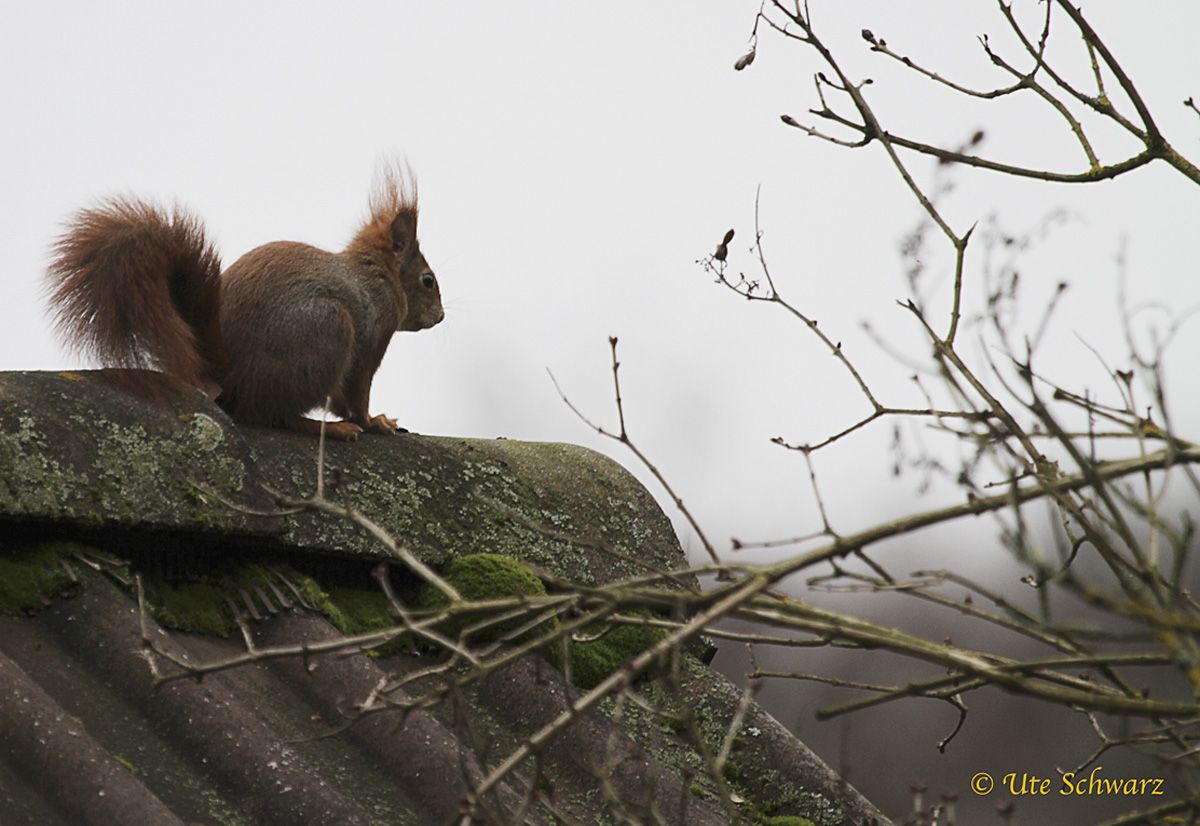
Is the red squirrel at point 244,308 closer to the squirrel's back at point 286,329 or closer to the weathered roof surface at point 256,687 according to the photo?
the squirrel's back at point 286,329

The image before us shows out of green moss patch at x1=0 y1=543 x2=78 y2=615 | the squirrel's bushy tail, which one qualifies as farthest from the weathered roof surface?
the squirrel's bushy tail

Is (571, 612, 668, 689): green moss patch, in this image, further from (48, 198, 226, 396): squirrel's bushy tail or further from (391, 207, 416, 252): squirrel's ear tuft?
(391, 207, 416, 252): squirrel's ear tuft

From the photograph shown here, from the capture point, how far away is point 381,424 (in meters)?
3.76

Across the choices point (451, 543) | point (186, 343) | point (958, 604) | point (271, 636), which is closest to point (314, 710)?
point (271, 636)

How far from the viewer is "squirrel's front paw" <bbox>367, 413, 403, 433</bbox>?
3.71m

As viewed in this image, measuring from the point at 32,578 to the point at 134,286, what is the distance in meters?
0.97

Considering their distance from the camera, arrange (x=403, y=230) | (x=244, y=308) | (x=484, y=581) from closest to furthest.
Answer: (x=484, y=581), (x=244, y=308), (x=403, y=230)

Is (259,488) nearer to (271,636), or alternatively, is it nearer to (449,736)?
(271,636)

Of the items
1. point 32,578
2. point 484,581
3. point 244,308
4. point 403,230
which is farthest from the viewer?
point 403,230

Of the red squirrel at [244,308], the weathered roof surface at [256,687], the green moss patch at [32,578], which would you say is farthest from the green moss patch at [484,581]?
the green moss patch at [32,578]

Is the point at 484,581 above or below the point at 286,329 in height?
below

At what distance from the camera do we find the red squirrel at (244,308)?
300 centimetres

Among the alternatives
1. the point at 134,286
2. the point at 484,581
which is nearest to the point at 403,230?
the point at 134,286

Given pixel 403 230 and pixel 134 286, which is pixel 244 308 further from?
pixel 403 230
